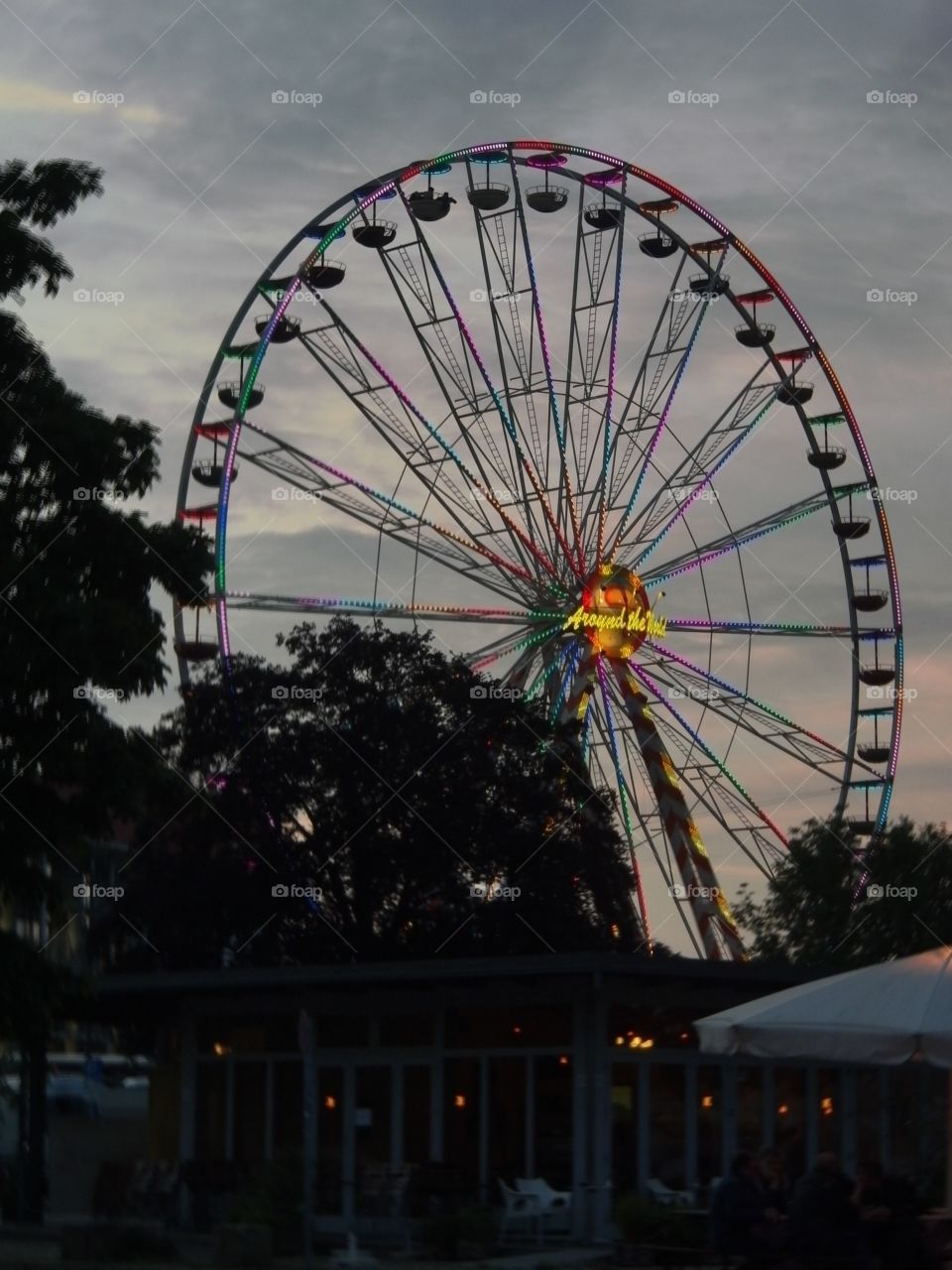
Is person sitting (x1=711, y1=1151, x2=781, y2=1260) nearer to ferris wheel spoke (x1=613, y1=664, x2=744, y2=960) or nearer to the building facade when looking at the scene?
the building facade

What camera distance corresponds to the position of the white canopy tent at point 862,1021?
13.8m

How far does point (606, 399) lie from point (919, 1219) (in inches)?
821

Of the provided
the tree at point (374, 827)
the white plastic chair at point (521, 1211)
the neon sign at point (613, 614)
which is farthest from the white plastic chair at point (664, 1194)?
the tree at point (374, 827)

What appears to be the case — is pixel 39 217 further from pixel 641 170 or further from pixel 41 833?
pixel 641 170

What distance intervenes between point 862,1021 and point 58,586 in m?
7.12

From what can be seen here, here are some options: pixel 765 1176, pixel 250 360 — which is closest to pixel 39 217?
pixel 765 1176


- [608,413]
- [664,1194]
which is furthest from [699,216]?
[664,1194]

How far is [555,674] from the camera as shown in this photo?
3256 cm

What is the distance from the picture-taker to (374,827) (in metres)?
41.6

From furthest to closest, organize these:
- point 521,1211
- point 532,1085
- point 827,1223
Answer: point 532,1085 < point 521,1211 < point 827,1223

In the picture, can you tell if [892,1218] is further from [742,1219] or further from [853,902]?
[853,902]

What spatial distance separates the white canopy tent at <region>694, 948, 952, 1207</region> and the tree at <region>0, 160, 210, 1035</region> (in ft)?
17.8

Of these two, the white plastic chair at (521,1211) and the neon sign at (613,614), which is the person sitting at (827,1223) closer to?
the white plastic chair at (521,1211)

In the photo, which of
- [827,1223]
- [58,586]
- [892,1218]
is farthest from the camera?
[58,586]
